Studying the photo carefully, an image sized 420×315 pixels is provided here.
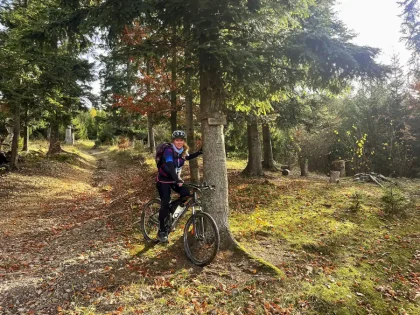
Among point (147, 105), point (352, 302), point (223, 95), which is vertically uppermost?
point (147, 105)

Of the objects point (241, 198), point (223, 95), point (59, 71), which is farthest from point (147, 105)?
point (223, 95)

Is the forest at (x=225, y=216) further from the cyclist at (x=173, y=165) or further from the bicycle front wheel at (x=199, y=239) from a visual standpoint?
the cyclist at (x=173, y=165)

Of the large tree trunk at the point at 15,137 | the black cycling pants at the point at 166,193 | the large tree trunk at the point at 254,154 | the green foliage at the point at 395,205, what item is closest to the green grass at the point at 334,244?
the green foliage at the point at 395,205

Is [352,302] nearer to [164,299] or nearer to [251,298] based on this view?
[251,298]

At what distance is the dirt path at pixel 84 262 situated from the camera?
13.7 feet

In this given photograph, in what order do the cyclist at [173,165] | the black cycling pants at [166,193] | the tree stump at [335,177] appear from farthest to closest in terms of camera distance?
1. the tree stump at [335,177]
2. the black cycling pants at [166,193]
3. the cyclist at [173,165]

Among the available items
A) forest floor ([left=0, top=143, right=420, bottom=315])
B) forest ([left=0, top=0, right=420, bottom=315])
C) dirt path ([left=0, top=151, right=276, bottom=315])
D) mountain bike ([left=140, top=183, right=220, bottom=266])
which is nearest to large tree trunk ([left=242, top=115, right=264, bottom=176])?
forest ([left=0, top=0, right=420, bottom=315])

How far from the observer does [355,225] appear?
7.65m

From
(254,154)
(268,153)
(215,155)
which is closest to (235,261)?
(215,155)

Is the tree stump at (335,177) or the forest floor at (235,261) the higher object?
the tree stump at (335,177)

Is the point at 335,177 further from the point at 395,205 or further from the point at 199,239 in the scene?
the point at 199,239

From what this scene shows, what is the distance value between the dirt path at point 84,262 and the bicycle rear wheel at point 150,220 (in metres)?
0.25

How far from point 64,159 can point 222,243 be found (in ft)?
54.3

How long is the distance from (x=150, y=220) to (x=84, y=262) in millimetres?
1527
